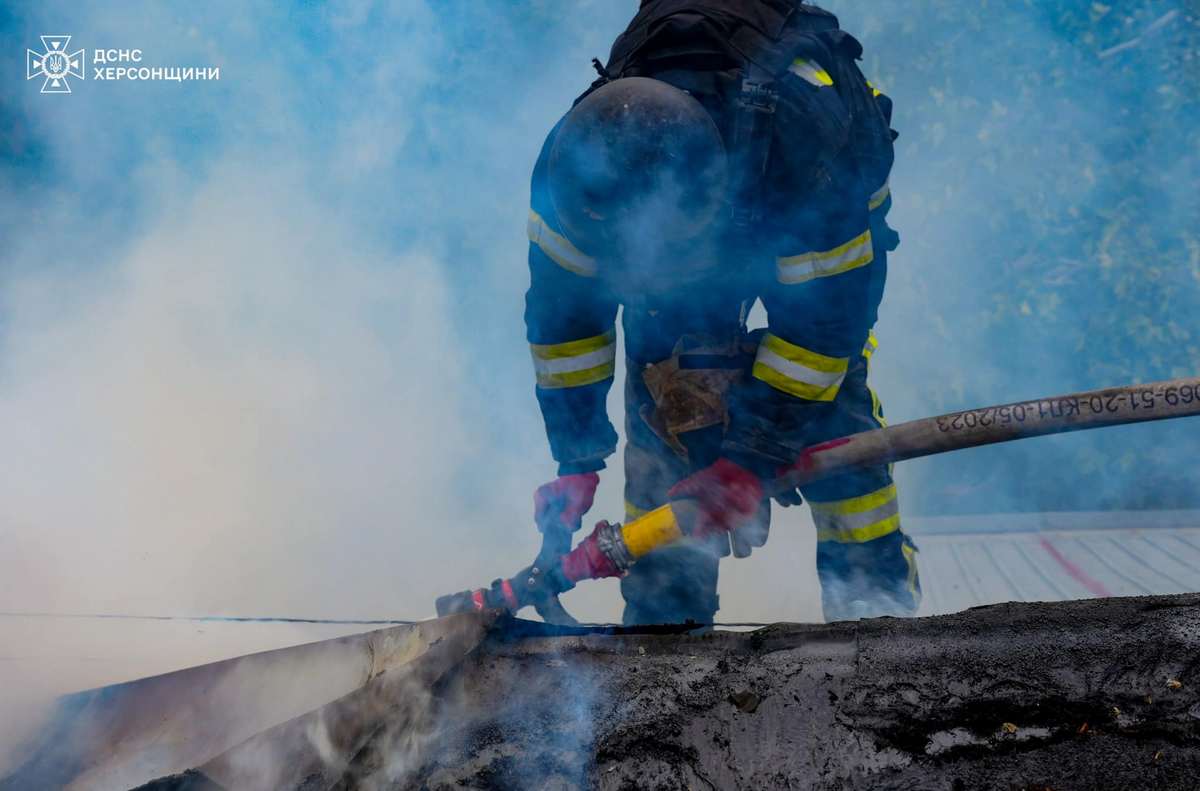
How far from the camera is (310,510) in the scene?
5133mm

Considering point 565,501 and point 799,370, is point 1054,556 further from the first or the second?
point 565,501

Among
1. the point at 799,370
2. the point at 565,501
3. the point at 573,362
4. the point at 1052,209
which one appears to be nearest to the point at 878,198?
the point at 799,370

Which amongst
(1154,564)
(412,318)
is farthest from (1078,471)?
(412,318)

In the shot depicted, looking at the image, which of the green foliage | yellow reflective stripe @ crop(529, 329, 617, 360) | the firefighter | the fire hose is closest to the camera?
the fire hose

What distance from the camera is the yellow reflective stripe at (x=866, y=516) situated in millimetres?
2924

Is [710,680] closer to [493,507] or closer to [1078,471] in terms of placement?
[493,507]

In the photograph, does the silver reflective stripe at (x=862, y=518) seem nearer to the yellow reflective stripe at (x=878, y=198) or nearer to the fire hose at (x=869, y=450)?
the fire hose at (x=869, y=450)

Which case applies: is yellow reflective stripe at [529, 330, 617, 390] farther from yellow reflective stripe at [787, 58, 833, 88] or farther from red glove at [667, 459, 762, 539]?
yellow reflective stripe at [787, 58, 833, 88]

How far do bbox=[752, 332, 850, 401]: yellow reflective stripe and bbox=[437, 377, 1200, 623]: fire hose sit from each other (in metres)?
0.17

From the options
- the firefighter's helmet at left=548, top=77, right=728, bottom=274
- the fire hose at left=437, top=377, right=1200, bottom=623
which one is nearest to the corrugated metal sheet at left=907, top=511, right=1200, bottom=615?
the fire hose at left=437, top=377, right=1200, bottom=623

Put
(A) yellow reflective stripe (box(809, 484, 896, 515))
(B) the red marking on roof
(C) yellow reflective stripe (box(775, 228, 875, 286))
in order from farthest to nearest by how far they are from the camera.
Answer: (B) the red marking on roof
(A) yellow reflective stripe (box(809, 484, 896, 515))
(C) yellow reflective stripe (box(775, 228, 875, 286))

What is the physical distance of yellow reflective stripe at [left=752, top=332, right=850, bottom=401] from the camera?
2600 millimetres

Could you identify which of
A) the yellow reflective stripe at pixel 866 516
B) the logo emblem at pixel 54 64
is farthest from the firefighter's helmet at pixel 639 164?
the logo emblem at pixel 54 64

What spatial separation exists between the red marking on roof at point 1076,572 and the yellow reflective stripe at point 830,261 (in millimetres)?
2058
